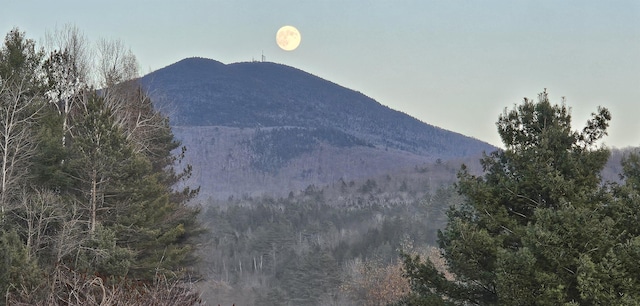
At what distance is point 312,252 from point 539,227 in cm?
5832

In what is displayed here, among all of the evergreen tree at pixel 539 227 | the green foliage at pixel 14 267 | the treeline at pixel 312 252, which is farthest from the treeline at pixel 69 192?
the treeline at pixel 312 252

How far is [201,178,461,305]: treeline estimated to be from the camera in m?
61.5

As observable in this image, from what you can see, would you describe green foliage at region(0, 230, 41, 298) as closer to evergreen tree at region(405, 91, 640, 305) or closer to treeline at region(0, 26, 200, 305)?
treeline at region(0, 26, 200, 305)

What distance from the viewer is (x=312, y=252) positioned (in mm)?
70062

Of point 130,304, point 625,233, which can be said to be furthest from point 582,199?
point 130,304

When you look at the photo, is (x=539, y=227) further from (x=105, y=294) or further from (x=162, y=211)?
(x=162, y=211)

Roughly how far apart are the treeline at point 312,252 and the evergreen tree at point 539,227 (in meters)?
25.4

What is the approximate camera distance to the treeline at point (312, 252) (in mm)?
61500

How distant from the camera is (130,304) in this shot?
10219 mm

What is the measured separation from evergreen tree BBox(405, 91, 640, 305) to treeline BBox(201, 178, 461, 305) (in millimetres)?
25360

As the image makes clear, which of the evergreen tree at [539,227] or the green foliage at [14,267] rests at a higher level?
the evergreen tree at [539,227]

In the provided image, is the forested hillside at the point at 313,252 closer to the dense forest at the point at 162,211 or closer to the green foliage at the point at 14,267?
the dense forest at the point at 162,211

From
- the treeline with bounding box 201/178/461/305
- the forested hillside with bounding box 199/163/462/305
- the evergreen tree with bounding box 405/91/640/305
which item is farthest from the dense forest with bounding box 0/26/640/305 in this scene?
the forested hillside with bounding box 199/163/462/305

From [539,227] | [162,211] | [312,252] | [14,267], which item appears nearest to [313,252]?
[312,252]
